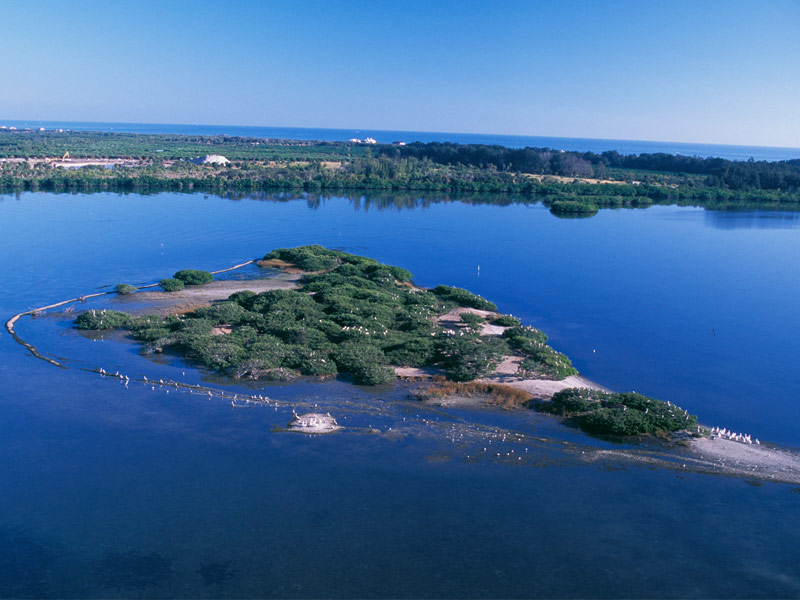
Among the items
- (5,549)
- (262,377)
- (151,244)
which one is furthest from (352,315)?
(151,244)

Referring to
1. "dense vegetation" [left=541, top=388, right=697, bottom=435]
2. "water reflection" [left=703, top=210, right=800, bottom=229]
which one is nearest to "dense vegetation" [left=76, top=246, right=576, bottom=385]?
"dense vegetation" [left=541, top=388, right=697, bottom=435]

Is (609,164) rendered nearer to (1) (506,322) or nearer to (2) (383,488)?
(1) (506,322)

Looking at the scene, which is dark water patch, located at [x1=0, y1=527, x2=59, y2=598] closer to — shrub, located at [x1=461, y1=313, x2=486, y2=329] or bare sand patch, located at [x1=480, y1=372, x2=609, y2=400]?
bare sand patch, located at [x1=480, y1=372, x2=609, y2=400]

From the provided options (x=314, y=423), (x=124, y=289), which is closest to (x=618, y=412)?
(x=314, y=423)

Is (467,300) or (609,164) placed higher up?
(609,164)

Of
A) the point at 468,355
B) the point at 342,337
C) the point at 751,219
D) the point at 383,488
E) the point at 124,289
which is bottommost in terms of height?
the point at 383,488

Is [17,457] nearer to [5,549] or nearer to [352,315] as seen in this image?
[5,549]

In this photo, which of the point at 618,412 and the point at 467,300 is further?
the point at 467,300
